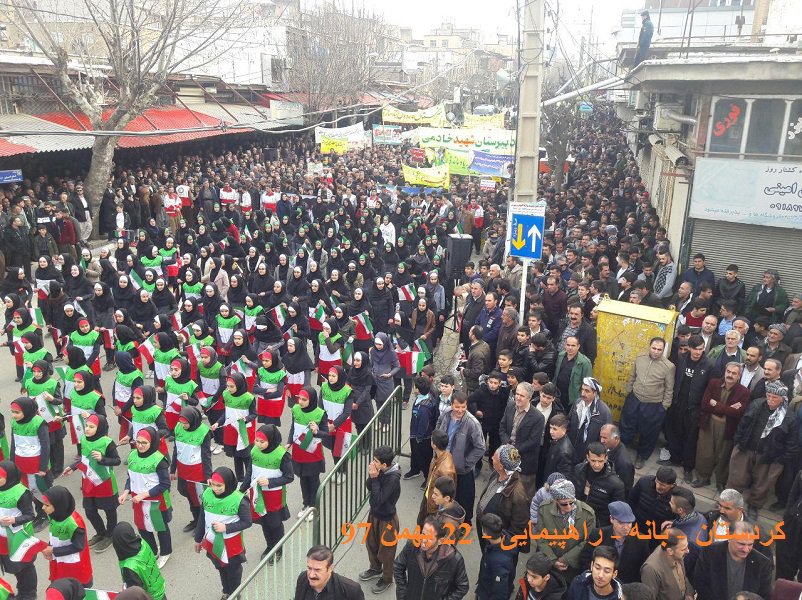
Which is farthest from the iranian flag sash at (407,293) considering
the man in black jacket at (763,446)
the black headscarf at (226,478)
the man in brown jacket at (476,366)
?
the black headscarf at (226,478)

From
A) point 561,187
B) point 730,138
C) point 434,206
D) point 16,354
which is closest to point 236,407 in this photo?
point 16,354

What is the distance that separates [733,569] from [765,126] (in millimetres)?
7869

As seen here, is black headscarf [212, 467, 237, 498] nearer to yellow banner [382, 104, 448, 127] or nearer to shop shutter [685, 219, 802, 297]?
shop shutter [685, 219, 802, 297]

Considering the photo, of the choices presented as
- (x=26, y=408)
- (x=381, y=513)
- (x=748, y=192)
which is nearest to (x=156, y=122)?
(x=26, y=408)

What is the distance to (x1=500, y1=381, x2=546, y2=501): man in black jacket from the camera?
5918mm

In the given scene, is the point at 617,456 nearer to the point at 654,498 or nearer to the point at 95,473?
the point at 654,498

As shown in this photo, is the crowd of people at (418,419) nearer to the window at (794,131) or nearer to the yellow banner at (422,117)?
the window at (794,131)

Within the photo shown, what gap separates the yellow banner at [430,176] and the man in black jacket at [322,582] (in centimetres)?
1418

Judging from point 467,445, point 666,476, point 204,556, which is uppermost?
point 666,476

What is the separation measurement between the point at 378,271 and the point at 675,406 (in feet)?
21.6

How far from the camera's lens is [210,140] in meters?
26.2

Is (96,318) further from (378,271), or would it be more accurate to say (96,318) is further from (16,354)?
(378,271)

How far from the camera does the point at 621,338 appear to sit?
7277 millimetres

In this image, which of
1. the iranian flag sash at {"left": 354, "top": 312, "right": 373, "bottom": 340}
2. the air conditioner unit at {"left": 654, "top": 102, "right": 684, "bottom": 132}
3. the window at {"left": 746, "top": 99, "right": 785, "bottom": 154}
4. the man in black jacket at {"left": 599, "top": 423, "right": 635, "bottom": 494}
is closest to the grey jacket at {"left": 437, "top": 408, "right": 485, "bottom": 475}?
the man in black jacket at {"left": 599, "top": 423, "right": 635, "bottom": 494}
